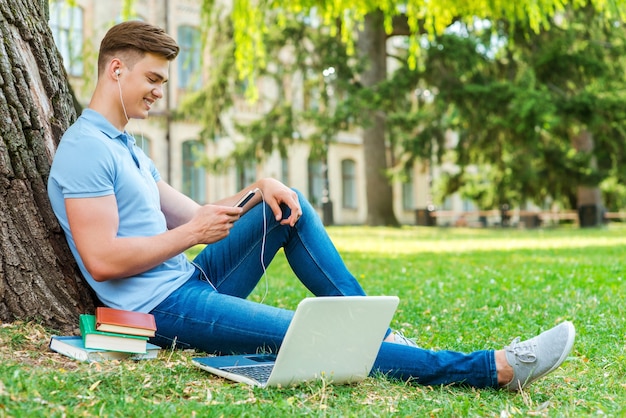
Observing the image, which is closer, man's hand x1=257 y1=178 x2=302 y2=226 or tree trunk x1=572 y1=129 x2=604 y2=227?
man's hand x1=257 y1=178 x2=302 y2=226

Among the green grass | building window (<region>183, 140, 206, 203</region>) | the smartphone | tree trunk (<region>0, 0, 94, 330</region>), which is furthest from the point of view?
building window (<region>183, 140, 206, 203</region>)

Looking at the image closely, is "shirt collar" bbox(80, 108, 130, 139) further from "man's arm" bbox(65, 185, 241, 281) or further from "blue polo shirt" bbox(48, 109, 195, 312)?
"man's arm" bbox(65, 185, 241, 281)

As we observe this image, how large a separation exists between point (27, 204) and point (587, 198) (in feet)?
82.1

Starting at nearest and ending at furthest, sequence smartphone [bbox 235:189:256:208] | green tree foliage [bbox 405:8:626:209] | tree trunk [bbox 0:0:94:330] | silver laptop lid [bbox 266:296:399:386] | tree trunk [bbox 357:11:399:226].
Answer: silver laptop lid [bbox 266:296:399:386] < tree trunk [bbox 0:0:94:330] < smartphone [bbox 235:189:256:208] < green tree foliage [bbox 405:8:626:209] < tree trunk [bbox 357:11:399:226]

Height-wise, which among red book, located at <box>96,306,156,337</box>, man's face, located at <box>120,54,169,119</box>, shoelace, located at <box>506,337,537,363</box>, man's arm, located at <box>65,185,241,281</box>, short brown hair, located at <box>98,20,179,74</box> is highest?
short brown hair, located at <box>98,20,179,74</box>

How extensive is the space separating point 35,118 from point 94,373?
52.3 inches

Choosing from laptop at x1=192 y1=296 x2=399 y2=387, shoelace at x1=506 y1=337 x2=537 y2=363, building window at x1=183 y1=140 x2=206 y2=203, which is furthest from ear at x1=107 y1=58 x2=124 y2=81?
building window at x1=183 y1=140 x2=206 y2=203

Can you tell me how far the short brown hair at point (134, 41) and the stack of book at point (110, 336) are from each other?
1.08 metres

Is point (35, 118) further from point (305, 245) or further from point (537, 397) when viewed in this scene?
point (537, 397)

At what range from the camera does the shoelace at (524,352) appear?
3351 mm

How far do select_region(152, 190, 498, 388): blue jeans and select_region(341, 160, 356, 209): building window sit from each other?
34.3 meters

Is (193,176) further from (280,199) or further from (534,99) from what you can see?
(280,199)

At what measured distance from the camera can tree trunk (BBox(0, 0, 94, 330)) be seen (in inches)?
145

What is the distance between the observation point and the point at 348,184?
127 ft
